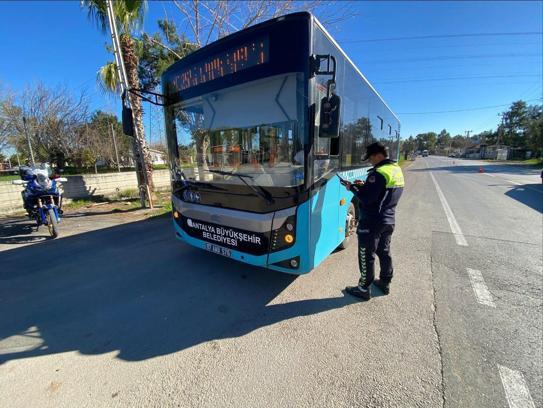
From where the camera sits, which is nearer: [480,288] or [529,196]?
[480,288]

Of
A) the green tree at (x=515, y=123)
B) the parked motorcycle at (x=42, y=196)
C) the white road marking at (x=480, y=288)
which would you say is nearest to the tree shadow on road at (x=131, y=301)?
the parked motorcycle at (x=42, y=196)

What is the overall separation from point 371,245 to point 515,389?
1.61 metres

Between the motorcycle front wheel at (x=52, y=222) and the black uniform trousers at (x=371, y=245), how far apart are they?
6574 mm

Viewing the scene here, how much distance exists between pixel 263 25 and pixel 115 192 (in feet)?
35.5

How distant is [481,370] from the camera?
6.97ft

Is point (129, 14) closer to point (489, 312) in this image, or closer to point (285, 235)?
point (285, 235)

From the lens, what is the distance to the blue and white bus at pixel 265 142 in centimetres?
257

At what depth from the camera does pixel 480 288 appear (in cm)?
343

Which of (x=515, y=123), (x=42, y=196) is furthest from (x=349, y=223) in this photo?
(x=515, y=123)

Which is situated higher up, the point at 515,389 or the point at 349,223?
the point at 349,223

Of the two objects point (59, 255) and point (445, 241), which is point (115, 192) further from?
point (445, 241)

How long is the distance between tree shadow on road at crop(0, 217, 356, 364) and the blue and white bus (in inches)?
21.9

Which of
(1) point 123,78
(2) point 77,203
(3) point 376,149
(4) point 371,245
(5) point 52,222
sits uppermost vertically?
(1) point 123,78

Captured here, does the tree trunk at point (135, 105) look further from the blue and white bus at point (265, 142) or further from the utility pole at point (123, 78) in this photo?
the blue and white bus at point (265, 142)
